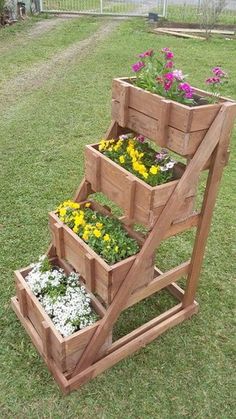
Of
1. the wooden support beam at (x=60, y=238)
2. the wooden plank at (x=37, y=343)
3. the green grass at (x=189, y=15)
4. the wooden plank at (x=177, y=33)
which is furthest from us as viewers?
the green grass at (x=189, y=15)

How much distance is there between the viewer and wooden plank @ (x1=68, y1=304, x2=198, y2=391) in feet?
8.28

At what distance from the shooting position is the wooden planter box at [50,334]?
2.37 meters

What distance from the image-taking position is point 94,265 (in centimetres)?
236

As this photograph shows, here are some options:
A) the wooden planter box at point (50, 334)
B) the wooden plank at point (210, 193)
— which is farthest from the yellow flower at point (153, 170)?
the wooden planter box at point (50, 334)

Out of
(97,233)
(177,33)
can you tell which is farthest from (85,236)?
(177,33)

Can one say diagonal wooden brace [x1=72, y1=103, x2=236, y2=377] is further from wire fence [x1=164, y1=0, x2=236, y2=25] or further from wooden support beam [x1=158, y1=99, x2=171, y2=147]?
wire fence [x1=164, y1=0, x2=236, y2=25]

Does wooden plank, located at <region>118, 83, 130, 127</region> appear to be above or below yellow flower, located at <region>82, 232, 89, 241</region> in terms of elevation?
above

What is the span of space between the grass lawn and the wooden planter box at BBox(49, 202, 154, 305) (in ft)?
1.95

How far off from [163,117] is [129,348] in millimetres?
1518

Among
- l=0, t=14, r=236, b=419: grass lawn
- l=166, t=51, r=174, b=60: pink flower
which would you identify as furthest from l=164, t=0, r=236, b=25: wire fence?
l=166, t=51, r=174, b=60: pink flower

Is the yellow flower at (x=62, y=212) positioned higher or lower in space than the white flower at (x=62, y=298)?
higher

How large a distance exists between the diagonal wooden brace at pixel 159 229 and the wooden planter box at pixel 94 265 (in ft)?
0.15

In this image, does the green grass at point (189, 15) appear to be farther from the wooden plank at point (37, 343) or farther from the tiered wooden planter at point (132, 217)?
the wooden plank at point (37, 343)

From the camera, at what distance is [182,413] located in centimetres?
246
